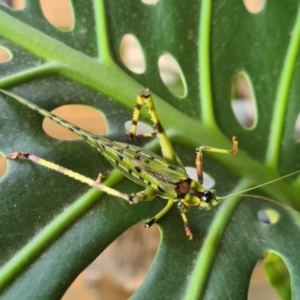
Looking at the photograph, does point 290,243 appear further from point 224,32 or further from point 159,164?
point 224,32

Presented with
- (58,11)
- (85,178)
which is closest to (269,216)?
(85,178)

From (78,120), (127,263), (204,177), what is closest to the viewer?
(204,177)

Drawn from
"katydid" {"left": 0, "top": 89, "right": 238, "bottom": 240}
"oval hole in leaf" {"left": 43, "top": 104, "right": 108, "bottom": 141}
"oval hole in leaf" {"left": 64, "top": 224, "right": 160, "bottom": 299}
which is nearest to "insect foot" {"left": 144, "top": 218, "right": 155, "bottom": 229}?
"katydid" {"left": 0, "top": 89, "right": 238, "bottom": 240}

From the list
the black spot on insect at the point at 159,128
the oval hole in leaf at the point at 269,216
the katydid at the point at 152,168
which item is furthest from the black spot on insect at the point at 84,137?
the oval hole in leaf at the point at 269,216

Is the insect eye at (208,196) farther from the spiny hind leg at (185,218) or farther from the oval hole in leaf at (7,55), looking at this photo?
the oval hole in leaf at (7,55)

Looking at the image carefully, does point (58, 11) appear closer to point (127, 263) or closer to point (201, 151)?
point (127, 263)

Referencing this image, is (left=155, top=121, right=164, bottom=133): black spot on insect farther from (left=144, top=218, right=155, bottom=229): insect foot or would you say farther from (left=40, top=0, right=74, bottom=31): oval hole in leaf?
(left=40, top=0, right=74, bottom=31): oval hole in leaf

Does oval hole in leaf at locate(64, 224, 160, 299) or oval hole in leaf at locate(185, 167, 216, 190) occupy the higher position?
oval hole in leaf at locate(185, 167, 216, 190)
